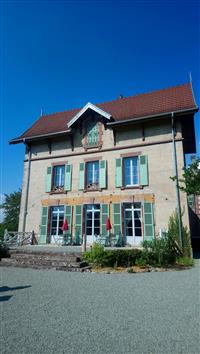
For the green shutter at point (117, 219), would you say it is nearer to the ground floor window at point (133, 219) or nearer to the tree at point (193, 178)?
the ground floor window at point (133, 219)

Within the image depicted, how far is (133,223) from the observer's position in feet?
39.6

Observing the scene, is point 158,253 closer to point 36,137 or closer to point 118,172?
point 118,172

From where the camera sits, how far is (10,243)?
13102 mm

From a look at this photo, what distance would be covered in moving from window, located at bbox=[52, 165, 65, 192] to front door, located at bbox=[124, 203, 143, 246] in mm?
4243

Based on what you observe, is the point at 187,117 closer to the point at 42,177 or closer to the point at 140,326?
the point at 42,177

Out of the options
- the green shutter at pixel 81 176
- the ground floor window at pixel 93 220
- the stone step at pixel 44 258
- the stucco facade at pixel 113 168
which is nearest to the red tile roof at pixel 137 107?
the stucco facade at pixel 113 168

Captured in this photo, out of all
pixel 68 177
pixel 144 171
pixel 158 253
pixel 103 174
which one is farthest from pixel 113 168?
pixel 158 253

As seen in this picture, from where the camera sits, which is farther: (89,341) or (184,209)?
(184,209)

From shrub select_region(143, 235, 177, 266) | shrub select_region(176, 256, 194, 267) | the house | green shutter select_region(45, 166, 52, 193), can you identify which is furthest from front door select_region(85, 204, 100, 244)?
shrub select_region(176, 256, 194, 267)

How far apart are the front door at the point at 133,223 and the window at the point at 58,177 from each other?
4243mm

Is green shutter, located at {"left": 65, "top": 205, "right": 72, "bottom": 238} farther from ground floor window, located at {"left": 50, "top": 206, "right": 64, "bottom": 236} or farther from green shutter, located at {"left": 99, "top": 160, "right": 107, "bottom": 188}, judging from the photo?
green shutter, located at {"left": 99, "top": 160, "right": 107, "bottom": 188}

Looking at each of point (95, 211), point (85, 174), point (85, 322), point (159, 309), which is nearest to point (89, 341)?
point (85, 322)

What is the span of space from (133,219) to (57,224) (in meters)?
4.45

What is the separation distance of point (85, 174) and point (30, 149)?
4.47 meters
